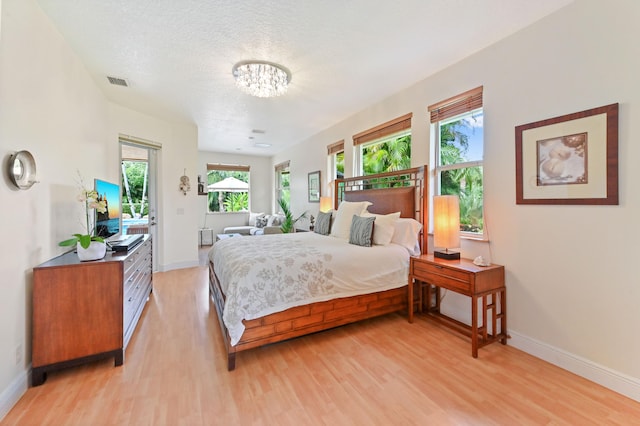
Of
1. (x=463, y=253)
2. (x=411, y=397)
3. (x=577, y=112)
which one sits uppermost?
(x=577, y=112)

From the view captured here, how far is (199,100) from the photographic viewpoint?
12.5ft

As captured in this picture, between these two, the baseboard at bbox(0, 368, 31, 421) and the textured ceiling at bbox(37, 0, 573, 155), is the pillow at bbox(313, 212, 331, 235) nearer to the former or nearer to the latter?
the textured ceiling at bbox(37, 0, 573, 155)

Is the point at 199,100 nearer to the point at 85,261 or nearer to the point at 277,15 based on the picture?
the point at 277,15

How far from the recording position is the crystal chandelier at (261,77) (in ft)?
8.97

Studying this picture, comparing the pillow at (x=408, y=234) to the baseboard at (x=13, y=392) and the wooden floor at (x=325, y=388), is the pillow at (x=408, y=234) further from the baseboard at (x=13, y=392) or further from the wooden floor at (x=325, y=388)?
the baseboard at (x=13, y=392)

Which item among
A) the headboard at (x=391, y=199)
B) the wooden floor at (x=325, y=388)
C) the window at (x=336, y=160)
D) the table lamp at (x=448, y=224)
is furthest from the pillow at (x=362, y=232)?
the window at (x=336, y=160)

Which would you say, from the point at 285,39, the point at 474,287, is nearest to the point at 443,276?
the point at 474,287

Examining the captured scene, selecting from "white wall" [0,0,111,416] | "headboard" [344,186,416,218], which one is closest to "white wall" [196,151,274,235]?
"headboard" [344,186,416,218]

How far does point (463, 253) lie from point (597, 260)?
3.30ft

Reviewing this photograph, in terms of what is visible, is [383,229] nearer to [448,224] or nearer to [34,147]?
[448,224]

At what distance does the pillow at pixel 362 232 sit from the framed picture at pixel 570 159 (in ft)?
4.52

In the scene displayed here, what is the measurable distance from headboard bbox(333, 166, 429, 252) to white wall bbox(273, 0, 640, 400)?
667mm

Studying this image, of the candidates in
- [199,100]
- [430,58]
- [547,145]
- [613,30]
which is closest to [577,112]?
[547,145]

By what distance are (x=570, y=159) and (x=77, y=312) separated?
12.4 ft
